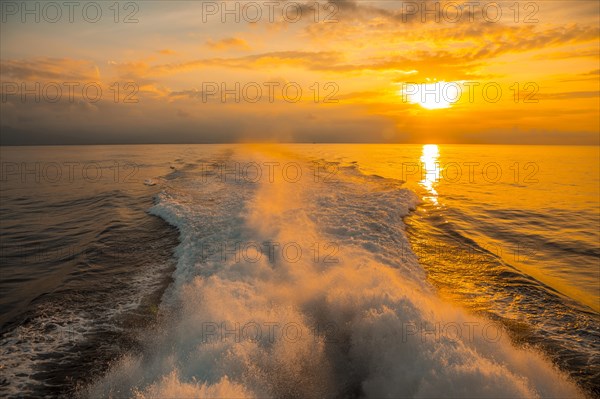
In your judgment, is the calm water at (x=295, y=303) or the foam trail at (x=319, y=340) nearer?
the foam trail at (x=319, y=340)

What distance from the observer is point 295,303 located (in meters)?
6.96

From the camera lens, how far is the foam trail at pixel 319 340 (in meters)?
4.66

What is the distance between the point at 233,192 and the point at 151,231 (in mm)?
6591

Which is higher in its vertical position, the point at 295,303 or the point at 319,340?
the point at 295,303

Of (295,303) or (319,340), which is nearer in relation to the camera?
(319,340)

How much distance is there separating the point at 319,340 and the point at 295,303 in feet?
4.11

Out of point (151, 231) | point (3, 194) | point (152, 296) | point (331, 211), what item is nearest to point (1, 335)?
point (152, 296)

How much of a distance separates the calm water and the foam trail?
0.03 meters

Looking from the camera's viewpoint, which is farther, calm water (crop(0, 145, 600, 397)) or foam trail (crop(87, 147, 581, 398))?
calm water (crop(0, 145, 600, 397))

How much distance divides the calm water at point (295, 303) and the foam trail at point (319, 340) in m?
0.03

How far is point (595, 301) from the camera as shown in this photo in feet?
28.8

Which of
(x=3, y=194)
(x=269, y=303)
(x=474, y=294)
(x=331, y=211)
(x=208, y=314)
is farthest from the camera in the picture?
(x=3, y=194)

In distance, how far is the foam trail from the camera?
183 inches

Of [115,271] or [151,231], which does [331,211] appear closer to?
[151,231]
